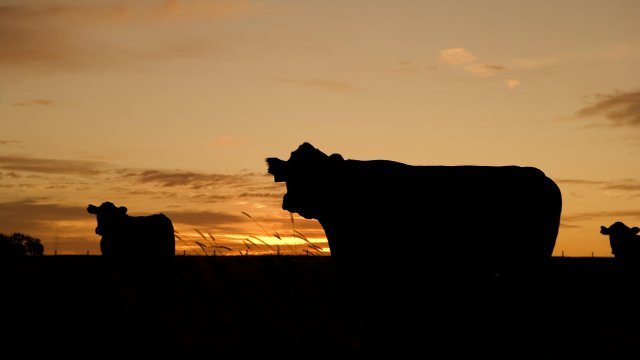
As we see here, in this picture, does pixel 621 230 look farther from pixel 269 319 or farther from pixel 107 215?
pixel 269 319

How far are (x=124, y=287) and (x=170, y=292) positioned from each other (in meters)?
2.57

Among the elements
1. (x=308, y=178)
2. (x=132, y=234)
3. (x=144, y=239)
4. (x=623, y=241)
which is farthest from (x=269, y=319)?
(x=623, y=241)

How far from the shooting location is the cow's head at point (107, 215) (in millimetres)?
25920

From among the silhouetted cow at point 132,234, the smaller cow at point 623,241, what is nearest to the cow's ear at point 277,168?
the silhouetted cow at point 132,234

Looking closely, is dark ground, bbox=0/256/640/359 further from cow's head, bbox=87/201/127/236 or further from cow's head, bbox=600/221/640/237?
cow's head, bbox=600/221/640/237

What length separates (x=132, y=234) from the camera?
25.7 m

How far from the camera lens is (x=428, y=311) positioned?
8.30m

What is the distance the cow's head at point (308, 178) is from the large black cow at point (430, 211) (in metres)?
0.02

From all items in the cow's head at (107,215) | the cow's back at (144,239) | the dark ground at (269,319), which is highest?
the cow's head at (107,215)

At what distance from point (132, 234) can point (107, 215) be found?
1298 mm

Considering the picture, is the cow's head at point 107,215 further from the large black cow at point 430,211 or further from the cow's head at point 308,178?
the large black cow at point 430,211

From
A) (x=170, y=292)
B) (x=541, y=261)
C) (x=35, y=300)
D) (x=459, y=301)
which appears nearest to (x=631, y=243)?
(x=541, y=261)

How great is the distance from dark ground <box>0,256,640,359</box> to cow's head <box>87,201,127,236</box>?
55.3ft

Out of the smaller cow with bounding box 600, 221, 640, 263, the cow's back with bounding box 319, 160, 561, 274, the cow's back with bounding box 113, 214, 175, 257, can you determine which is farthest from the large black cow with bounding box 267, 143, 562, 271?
the smaller cow with bounding box 600, 221, 640, 263
